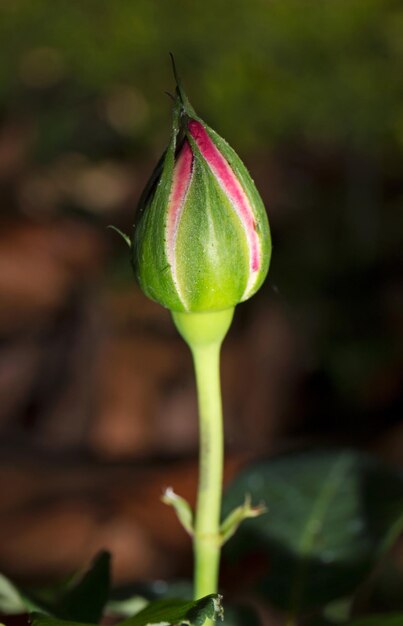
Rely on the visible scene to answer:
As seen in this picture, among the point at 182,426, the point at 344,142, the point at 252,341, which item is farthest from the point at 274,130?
the point at 182,426

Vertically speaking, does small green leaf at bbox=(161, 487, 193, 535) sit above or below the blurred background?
below

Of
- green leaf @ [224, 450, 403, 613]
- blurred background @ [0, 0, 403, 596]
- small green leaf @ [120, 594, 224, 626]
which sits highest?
blurred background @ [0, 0, 403, 596]

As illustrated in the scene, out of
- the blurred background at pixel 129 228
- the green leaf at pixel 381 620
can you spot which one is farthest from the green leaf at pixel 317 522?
the blurred background at pixel 129 228

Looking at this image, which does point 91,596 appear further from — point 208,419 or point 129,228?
point 129,228

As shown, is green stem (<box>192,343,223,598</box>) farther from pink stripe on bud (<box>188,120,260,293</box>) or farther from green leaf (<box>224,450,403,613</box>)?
green leaf (<box>224,450,403,613</box>)

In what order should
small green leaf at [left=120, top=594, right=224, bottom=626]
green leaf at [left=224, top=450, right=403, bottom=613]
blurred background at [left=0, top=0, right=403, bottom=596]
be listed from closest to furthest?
1. small green leaf at [left=120, top=594, right=224, bottom=626]
2. green leaf at [left=224, top=450, right=403, bottom=613]
3. blurred background at [left=0, top=0, right=403, bottom=596]

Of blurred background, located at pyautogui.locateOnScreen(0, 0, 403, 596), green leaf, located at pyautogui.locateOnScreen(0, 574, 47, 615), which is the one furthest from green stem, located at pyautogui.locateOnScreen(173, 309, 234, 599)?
blurred background, located at pyautogui.locateOnScreen(0, 0, 403, 596)

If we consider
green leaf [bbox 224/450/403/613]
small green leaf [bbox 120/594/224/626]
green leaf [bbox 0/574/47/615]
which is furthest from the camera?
green leaf [bbox 224/450/403/613]

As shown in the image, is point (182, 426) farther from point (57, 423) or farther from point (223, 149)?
point (223, 149)
